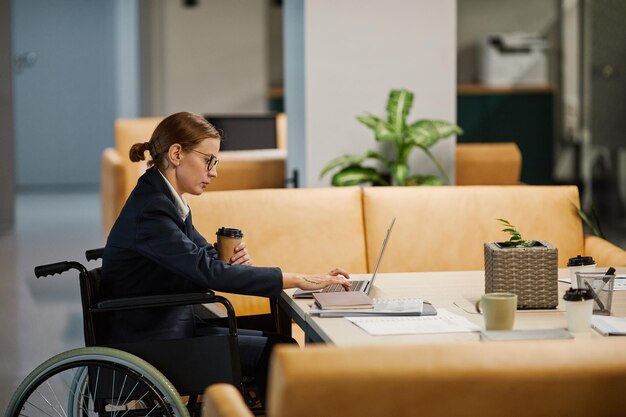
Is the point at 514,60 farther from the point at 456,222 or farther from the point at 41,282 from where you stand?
the point at 456,222

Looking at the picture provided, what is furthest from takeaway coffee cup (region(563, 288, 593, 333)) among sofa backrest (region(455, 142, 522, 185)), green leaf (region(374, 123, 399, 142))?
sofa backrest (region(455, 142, 522, 185))

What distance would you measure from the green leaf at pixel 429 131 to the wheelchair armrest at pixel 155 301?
2.57 m

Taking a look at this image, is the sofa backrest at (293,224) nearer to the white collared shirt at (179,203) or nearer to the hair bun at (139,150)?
the hair bun at (139,150)

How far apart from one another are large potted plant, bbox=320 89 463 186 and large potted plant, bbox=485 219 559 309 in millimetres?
2248

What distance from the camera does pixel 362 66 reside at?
5605 mm

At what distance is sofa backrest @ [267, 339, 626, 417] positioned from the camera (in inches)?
65.0

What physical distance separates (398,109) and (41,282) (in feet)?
10.3

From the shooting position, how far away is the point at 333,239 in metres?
4.50

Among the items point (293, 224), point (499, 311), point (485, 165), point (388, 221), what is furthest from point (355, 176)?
point (499, 311)

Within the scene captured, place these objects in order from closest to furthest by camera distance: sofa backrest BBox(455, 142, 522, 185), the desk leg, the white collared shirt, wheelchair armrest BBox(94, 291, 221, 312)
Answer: wheelchair armrest BBox(94, 291, 221, 312) → the white collared shirt → the desk leg → sofa backrest BBox(455, 142, 522, 185)

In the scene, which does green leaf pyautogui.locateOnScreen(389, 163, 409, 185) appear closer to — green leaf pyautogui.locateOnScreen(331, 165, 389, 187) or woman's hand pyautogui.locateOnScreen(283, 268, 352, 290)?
green leaf pyautogui.locateOnScreen(331, 165, 389, 187)

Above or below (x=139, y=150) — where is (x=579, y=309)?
below

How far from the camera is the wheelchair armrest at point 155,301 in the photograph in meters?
2.99

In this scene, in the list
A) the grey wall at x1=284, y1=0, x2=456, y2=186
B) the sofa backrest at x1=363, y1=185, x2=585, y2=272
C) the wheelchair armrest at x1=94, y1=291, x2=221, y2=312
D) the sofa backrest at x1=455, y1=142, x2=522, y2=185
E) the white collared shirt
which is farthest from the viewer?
the sofa backrest at x1=455, y1=142, x2=522, y2=185
